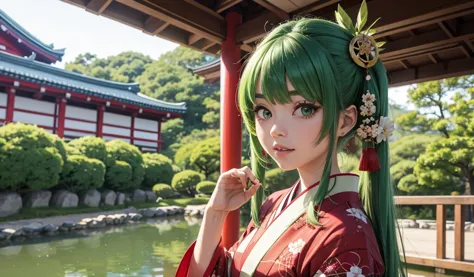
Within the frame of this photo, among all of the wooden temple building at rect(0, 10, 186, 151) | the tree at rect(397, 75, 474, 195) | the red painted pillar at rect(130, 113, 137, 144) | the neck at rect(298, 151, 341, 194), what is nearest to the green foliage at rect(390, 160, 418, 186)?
the tree at rect(397, 75, 474, 195)

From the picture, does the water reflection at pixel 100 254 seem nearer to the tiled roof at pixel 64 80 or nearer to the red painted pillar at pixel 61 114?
the red painted pillar at pixel 61 114

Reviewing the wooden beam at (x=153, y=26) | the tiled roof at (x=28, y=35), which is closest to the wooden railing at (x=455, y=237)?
the wooden beam at (x=153, y=26)

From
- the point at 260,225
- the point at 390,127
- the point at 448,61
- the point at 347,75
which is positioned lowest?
the point at 260,225

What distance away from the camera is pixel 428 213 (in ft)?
40.9

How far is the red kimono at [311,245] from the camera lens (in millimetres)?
899

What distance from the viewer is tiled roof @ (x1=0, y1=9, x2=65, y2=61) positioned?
16.1 meters

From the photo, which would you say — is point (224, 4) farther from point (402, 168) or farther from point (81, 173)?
point (402, 168)

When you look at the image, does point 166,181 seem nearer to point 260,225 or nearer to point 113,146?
point 113,146

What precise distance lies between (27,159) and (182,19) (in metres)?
8.75

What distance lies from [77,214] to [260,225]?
11.3 metres

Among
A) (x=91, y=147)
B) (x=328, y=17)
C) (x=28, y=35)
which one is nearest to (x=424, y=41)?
(x=328, y=17)

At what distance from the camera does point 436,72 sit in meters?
4.52

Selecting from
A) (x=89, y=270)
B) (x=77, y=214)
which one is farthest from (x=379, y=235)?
(x=77, y=214)

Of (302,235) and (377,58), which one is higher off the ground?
(377,58)
